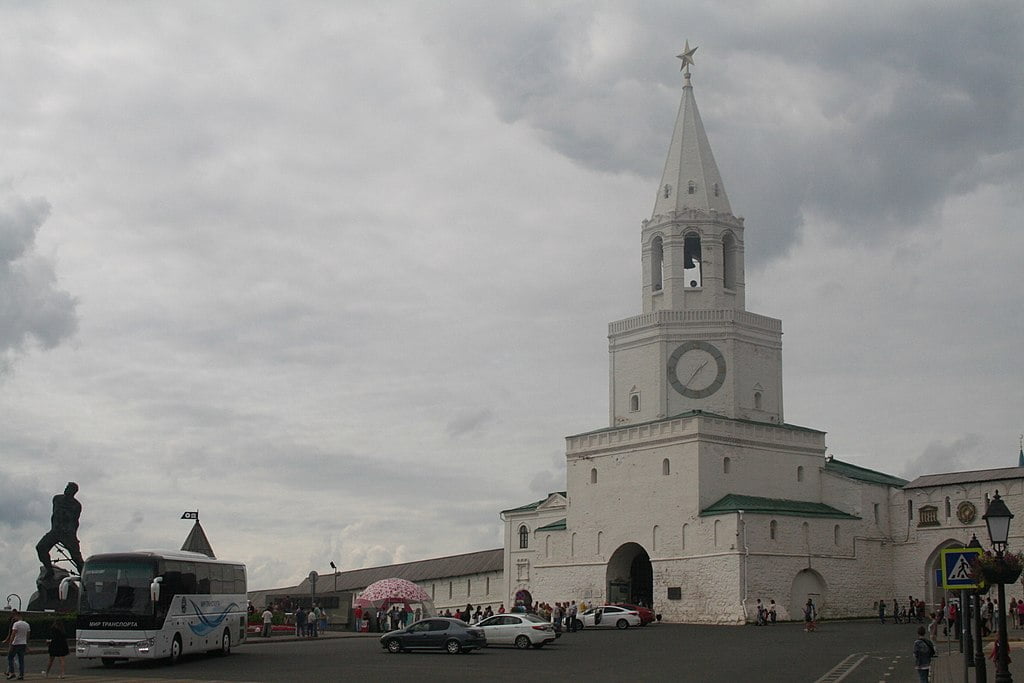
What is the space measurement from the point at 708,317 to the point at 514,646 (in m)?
30.8

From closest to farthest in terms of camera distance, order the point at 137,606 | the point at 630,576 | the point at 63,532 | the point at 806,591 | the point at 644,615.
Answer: the point at 137,606, the point at 63,532, the point at 644,615, the point at 806,591, the point at 630,576

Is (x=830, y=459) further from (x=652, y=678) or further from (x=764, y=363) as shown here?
(x=652, y=678)

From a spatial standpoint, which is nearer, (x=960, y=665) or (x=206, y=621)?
(x=960, y=665)

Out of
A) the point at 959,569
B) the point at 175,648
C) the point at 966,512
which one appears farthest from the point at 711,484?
the point at 959,569

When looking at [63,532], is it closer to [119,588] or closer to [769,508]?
[119,588]

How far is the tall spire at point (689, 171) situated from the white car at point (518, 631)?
110 feet

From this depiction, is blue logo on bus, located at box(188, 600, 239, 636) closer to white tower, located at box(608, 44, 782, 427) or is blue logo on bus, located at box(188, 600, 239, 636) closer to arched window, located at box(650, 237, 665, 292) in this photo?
white tower, located at box(608, 44, 782, 427)

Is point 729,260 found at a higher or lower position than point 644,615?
higher

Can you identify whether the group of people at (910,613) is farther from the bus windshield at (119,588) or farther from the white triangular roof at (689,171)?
the bus windshield at (119,588)

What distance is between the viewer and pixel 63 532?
158 feet

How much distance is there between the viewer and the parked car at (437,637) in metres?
37.2

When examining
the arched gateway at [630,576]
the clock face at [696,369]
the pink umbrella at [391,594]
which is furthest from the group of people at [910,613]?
the pink umbrella at [391,594]

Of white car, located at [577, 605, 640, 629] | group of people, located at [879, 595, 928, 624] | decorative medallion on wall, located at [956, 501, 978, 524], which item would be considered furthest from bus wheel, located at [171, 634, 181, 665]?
decorative medallion on wall, located at [956, 501, 978, 524]

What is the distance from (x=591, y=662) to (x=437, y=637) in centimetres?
687
